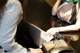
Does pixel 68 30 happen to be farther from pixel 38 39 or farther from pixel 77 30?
pixel 38 39

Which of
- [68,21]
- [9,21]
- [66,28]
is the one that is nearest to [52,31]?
[66,28]

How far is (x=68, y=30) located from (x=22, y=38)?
0.38 meters

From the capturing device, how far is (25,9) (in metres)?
1.76

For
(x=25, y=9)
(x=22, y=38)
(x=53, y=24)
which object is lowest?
(x=22, y=38)

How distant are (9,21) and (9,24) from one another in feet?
0.07

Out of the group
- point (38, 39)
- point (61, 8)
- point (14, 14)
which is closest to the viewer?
point (14, 14)

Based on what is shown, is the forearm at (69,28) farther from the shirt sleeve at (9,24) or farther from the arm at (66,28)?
the shirt sleeve at (9,24)

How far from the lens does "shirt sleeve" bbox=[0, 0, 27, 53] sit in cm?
104

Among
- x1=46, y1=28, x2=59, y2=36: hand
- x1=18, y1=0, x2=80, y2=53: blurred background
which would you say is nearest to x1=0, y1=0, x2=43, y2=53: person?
x1=46, y1=28, x2=59, y2=36: hand

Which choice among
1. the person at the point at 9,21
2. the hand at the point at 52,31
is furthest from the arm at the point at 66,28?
the person at the point at 9,21

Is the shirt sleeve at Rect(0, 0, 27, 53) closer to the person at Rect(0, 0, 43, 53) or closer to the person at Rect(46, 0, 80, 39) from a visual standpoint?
the person at Rect(0, 0, 43, 53)

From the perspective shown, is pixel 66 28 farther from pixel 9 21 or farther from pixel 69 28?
pixel 9 21

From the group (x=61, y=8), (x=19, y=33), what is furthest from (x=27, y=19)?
(x=61, y=8)

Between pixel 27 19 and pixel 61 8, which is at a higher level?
pixel 61 8
